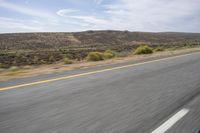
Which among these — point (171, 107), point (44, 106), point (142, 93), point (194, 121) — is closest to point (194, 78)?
point (142, 93)

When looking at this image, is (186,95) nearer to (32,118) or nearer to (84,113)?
(84,113)

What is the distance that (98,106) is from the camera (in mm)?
4281

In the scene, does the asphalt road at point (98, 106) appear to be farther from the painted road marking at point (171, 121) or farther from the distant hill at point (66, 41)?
the distant hill at point (66, 41)

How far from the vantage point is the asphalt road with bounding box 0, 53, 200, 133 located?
3.31 meters

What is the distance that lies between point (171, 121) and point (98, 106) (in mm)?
1492

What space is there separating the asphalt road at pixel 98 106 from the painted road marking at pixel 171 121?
50 mm

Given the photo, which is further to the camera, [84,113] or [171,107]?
[171,107]

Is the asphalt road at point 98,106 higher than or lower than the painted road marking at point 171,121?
higher

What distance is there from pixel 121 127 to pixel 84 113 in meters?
0.88

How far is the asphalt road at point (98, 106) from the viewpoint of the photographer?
10.9 feet

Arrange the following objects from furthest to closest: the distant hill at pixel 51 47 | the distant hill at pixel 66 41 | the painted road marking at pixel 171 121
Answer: the distant hill at pixel 66 41, the distant hill at pixel 51 47, the painted road marking at pixel 171 121

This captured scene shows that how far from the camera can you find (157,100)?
480 centimetres

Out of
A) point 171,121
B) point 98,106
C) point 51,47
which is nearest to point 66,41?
point 51,47

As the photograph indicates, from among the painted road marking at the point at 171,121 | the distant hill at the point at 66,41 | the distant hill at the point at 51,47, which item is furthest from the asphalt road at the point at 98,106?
the distant hill at the point at 66,41
